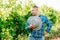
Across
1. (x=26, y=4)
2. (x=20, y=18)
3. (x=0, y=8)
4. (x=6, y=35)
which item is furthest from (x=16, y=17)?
(x=26, y=4)

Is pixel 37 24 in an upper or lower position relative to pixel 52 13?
upper

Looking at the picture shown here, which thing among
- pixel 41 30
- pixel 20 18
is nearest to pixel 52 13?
pixel 20 18

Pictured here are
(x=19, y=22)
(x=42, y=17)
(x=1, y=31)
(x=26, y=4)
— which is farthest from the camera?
(x=26, y=4)

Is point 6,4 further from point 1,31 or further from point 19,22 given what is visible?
point 1,31

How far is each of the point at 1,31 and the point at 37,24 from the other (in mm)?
1712

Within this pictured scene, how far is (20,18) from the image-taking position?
8.80 m

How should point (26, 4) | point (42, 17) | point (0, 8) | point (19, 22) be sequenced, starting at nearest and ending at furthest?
1. point (42, 17)
2. point (19, 22)
3. point (0, 8)
4. point (26, 4)

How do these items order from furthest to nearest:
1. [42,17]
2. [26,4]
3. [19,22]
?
[26,4], [19,22], [42,17]

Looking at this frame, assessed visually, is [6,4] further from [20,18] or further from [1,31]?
[1,31]

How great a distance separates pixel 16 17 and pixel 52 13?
139 inches

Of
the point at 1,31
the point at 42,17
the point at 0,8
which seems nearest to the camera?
the point at 42,17

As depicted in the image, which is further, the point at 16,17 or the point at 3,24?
the point at 16,17

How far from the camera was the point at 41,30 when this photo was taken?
642cm

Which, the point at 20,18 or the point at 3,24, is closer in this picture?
the point at 3,24
